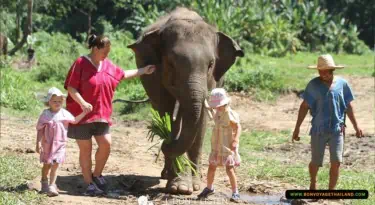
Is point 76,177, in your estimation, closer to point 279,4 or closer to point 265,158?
point 265,158

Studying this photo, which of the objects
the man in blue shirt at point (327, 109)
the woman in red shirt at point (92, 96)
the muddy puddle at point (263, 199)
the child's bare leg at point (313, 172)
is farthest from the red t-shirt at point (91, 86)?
the child's bare leg at point (313, 172)

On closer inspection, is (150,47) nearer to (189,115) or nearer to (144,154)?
(189,115)

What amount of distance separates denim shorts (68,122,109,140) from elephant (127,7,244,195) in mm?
775

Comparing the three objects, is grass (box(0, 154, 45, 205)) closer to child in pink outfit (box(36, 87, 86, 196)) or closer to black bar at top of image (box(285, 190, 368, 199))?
child in pink outfit (box(36, 87, 86, 196))

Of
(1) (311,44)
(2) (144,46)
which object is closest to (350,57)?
(1) (311,44)

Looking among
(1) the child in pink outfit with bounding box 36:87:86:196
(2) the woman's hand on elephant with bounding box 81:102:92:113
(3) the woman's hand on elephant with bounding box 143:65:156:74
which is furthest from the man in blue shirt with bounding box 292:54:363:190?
(1) the child in pink outfit with bounding box 36:87:86:196

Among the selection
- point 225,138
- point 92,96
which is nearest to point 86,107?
point 92,96

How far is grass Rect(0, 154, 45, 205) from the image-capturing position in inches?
331

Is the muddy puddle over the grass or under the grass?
under

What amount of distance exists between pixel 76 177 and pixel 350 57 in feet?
78.5

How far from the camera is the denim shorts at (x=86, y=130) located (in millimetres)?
9477

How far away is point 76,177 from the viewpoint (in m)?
10.7

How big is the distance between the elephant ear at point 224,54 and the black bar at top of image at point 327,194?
2.05 metres

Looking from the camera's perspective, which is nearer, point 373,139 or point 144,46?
point 144,46
